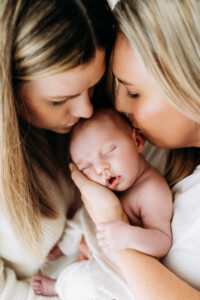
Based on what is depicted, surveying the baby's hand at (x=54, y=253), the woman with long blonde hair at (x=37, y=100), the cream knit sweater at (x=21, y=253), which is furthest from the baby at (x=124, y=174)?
the baby's hand at (x=54, y=253)

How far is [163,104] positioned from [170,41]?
0.21 meters

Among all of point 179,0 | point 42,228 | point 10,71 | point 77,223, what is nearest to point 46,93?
point 10,71

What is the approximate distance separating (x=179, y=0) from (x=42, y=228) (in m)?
0.98

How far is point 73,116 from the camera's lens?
1162 millimetres

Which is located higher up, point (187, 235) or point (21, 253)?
point (21, 253)

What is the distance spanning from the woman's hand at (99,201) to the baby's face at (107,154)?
0.10ft

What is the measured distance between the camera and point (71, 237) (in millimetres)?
1489

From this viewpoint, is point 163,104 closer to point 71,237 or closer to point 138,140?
point 138,140

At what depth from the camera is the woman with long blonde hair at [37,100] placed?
88cm

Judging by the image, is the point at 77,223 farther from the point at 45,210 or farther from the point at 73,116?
the point at 73,116

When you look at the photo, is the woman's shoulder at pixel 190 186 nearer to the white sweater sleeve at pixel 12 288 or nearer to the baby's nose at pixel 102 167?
the baby's nose at pixel 102 167

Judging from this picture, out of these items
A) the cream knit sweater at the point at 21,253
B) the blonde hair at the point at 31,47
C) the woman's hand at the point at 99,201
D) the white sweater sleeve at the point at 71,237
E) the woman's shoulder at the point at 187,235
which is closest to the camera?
the blonde hair at the point at 31,47

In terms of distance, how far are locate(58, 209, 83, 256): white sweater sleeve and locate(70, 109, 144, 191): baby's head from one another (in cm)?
33

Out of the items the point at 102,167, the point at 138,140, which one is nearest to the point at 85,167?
the point at 102,167
